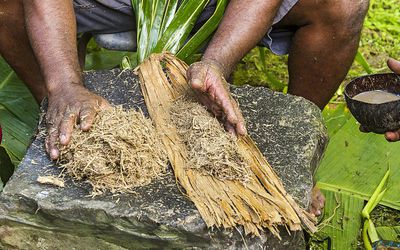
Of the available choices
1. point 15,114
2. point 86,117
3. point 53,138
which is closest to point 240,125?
point 86,117

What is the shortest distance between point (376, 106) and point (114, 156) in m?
0.86

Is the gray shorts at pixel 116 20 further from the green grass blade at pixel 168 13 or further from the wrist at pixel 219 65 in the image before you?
the wrist at pixel 219 65

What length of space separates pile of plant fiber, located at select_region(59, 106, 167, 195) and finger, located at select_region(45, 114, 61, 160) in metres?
0.03

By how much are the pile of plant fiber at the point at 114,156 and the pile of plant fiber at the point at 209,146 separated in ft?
0.32

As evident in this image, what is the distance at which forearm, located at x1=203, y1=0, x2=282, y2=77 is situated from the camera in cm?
244

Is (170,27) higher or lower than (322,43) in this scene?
higher

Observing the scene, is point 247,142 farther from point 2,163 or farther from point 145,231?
point 2,163

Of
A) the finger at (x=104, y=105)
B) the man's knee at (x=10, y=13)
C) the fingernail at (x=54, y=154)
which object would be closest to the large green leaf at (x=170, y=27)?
the man's knee at (x=10, y=13)

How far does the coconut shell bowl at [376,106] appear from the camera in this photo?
92.6 inches

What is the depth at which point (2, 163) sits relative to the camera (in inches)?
106

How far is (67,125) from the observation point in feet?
7.12

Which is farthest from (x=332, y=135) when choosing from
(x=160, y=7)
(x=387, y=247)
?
Result: (x=160, y=7)

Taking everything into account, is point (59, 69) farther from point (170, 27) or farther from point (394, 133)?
point (394, 133)

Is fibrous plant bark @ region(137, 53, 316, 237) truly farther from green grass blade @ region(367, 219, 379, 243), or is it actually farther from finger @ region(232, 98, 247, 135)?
green grass blade @ region(367, 219, 379, 243)
